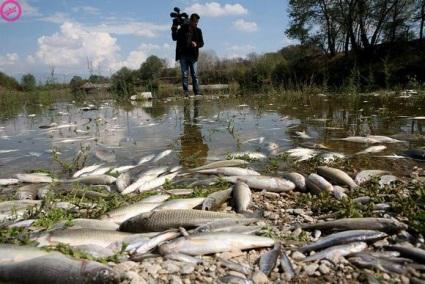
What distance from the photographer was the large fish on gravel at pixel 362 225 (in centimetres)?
263

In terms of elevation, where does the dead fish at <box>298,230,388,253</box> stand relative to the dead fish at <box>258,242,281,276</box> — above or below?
above

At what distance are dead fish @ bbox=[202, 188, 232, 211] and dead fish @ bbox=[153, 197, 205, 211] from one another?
8 cm

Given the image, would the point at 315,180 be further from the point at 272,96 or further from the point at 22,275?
the point at 272,96

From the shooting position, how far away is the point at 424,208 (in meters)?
2.97

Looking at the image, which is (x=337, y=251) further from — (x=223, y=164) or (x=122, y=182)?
(x=122, y=182)

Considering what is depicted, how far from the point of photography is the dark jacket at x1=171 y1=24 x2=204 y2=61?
45.1 feet

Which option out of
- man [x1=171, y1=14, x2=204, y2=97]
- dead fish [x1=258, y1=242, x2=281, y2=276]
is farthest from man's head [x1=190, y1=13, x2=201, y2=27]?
dead fish [x1=258, y1=242, x2=281, y2=276]

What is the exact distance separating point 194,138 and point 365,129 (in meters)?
3.05

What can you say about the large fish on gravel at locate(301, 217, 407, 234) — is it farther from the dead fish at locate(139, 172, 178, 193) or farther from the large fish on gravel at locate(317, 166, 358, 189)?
the dead fish at locate(139, 172, 178, 193)

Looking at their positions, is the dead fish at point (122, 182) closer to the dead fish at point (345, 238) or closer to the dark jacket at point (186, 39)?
the dead fish at point (345, 238)

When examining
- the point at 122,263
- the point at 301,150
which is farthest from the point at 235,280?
the point at 301,150

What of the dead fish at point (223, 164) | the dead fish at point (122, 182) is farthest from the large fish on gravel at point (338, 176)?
the dead fish at point (122, 182)

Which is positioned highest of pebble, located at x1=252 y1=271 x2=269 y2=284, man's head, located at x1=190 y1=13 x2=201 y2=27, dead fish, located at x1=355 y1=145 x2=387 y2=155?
man's head, located at x1=190 y1=13 x2=201 y2=27

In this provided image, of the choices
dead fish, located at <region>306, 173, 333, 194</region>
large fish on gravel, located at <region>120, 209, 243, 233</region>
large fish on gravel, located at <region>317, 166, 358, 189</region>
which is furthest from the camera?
large fish on gravel, located at <region>317, 166, 358, 189</region>
